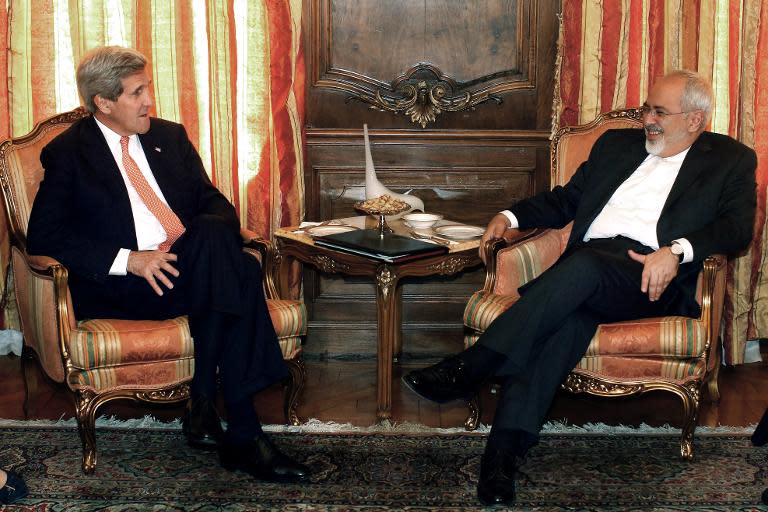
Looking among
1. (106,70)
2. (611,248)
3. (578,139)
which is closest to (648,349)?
(611,248)

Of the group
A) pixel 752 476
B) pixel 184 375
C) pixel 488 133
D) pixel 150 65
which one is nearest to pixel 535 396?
pixel 752 476

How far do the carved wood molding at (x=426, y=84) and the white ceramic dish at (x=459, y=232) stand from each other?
1.97 ft

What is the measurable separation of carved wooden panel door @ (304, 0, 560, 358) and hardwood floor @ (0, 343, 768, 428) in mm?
436

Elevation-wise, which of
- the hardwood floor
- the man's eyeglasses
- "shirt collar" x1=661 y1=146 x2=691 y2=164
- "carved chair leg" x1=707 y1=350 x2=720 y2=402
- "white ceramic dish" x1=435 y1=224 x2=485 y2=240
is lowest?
the hardwood floor

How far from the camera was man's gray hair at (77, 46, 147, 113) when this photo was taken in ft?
10.2

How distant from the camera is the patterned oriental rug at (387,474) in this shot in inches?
109

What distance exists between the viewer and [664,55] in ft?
12.6

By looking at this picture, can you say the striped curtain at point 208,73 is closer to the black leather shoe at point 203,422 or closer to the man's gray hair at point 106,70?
the man's gray hair at point 106,70

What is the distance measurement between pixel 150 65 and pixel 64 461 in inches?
64.2

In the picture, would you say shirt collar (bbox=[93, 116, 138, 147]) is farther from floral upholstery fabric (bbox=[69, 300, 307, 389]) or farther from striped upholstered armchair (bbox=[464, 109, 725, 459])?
striped upholstered armchair (bbox=[464, 109, 725, 459])

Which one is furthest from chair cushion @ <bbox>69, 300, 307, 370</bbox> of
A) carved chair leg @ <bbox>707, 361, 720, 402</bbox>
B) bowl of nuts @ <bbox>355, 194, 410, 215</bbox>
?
carved chair leg @ <bbox>707, 361, 720, 402</bbox>

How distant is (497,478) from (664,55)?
1.99 metres

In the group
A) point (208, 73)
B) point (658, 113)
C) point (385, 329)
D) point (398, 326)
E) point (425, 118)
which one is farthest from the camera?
point (398, 326)

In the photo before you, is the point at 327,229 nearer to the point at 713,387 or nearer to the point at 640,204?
the point at 640,204
